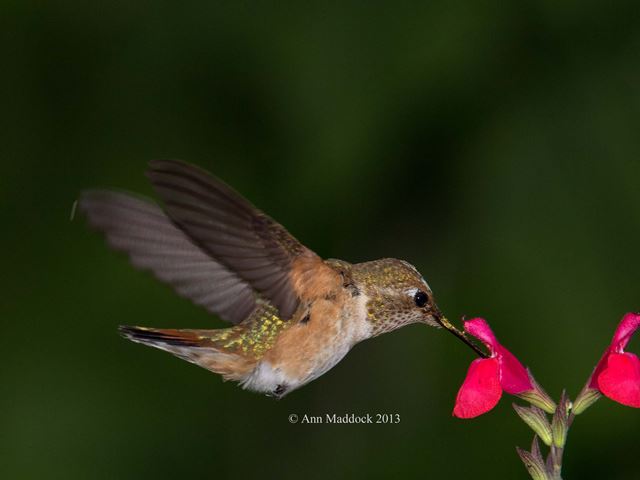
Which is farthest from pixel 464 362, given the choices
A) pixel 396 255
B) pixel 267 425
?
pixel 267 425

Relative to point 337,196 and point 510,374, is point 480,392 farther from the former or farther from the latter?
point 337,196

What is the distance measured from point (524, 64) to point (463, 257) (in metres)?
0.67

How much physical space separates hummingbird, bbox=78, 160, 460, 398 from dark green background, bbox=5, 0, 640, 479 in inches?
41.4

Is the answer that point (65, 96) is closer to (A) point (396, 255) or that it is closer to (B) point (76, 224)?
(B) point (76, 224)

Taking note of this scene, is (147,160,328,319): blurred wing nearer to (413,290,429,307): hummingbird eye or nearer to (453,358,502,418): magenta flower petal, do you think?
(413,290,429,307): hummingbird eye

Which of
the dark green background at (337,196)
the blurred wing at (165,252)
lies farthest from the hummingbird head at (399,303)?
the dark green background at (337,196)

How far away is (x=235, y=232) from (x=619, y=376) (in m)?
0.67

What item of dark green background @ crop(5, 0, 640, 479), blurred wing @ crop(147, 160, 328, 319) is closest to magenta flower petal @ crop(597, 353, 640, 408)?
blurred wing @ crop(147, 160, 328, 319)

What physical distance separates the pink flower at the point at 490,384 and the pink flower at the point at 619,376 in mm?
122

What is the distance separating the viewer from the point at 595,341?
284cm

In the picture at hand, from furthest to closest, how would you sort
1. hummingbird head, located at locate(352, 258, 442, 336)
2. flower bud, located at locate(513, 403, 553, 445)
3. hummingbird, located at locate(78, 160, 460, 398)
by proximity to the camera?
hummingbird head, located at locate(352, 258, 442, 336) → hummingbird, located at locate(78, 160, 460, 398) → flower bud, located at locate(513, 403, 553, 445)

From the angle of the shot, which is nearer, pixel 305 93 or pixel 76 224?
pixel 305 93

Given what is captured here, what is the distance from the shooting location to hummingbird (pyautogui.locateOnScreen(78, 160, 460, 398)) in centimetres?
169

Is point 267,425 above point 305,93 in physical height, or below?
below
